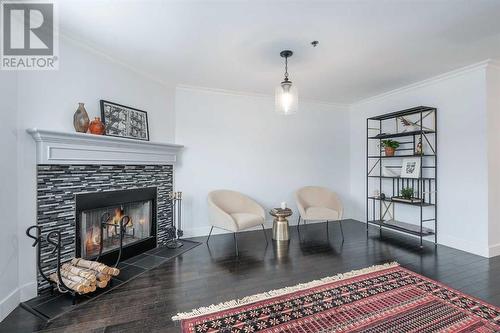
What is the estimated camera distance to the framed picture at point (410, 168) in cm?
382

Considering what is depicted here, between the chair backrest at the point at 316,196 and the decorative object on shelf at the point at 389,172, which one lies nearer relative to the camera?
the decorative object on shelf at the point at 389,172

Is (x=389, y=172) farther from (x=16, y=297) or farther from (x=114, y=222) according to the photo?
(x=16, y=297)

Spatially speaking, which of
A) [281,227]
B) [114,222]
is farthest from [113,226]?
[281,227]

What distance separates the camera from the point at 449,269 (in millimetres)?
2758

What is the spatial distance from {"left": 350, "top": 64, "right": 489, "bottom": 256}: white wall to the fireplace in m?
4.15

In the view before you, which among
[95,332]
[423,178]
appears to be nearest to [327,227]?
[423,178]

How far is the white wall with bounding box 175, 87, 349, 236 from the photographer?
409cm

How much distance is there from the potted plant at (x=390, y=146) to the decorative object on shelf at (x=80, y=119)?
4.27 m

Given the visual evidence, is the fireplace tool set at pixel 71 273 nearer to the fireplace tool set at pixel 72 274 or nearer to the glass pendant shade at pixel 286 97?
the fireplace tool set at pixel 72 274

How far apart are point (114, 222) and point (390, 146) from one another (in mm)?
4240

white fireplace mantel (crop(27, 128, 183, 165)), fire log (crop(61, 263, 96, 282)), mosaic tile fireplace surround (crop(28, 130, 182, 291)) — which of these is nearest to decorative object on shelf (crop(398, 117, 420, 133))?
mosaic tile fireplace surround (crop(28, 130, 182, 291))

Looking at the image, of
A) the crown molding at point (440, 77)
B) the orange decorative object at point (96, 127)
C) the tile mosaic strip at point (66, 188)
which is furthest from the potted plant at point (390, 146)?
the orange decorative object at point (96, 127)

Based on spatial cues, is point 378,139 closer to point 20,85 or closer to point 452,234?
point 452,234

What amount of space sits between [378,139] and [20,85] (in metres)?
5.04
